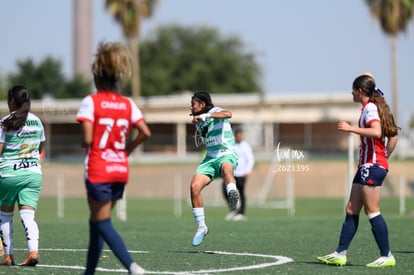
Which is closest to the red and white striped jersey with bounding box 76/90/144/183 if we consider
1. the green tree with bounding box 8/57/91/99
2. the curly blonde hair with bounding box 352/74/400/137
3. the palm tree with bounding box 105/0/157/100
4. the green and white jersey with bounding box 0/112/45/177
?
the green and white jersey with bounding box 0/112/45/177

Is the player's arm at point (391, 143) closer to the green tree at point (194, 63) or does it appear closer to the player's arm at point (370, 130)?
the player's arm at point (370, 130)

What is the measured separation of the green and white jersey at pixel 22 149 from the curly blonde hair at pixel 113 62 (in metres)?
2.56

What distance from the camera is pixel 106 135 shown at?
8.23m

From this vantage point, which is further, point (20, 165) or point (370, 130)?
point (20, 165)

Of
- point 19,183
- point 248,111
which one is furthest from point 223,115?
point 248,111

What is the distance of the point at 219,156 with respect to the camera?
43.2ft

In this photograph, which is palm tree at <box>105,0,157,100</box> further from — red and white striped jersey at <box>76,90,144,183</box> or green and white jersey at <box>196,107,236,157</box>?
red and white striped jersey at <box>76,90,144,183</box>

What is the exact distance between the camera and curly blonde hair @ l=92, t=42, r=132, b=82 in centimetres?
817

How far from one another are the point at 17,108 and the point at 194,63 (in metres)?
94.8

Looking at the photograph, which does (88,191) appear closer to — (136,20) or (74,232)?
(74,232)

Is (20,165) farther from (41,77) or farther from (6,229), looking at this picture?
(41,77)

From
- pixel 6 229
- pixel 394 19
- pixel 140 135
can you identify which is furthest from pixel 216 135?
pixel 394 19

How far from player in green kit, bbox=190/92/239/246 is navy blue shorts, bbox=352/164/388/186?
263cm

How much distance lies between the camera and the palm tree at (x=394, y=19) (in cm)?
5197
